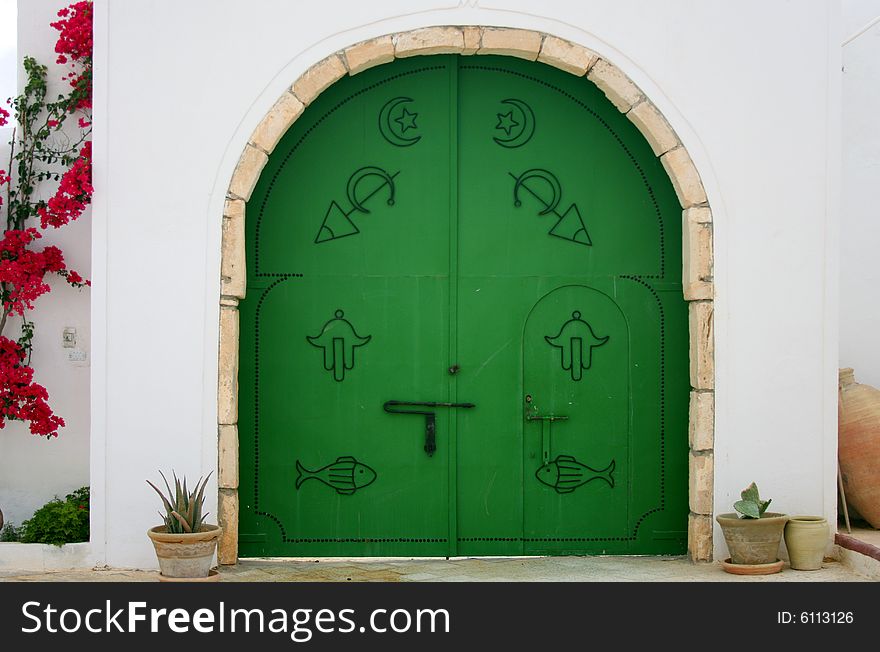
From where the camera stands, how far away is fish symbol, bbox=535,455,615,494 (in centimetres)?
570

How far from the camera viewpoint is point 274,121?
545 cm

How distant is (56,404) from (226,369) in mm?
1105

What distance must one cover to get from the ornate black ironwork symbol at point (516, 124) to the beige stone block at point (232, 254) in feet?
4.41

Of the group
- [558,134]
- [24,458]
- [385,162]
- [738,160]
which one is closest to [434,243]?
[385,162]

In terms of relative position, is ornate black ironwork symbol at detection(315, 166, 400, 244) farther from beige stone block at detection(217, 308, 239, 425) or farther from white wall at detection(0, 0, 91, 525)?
white wall at detection(0, 0, 91, 525)

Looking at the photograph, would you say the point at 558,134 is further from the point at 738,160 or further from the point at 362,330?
the point at 362,330

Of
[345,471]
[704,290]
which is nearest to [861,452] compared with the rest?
[704,290]

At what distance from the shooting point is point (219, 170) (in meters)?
5.43

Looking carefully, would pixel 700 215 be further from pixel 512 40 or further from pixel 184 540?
pixel 184 540

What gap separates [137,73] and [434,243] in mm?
1629

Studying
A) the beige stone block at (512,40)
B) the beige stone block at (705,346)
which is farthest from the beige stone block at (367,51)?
the beige stone block at (705,346)

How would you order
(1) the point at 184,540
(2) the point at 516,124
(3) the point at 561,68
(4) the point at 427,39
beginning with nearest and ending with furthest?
(1) the point at 184,540 → (4) the point at 427,39 → (3) the point at 561,68 → (2) the point at 516,124

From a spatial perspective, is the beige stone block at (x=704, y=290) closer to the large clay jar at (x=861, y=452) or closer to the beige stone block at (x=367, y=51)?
the large clay jar at (x=861, y=452)

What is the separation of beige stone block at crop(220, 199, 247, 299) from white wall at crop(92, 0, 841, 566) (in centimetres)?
4
